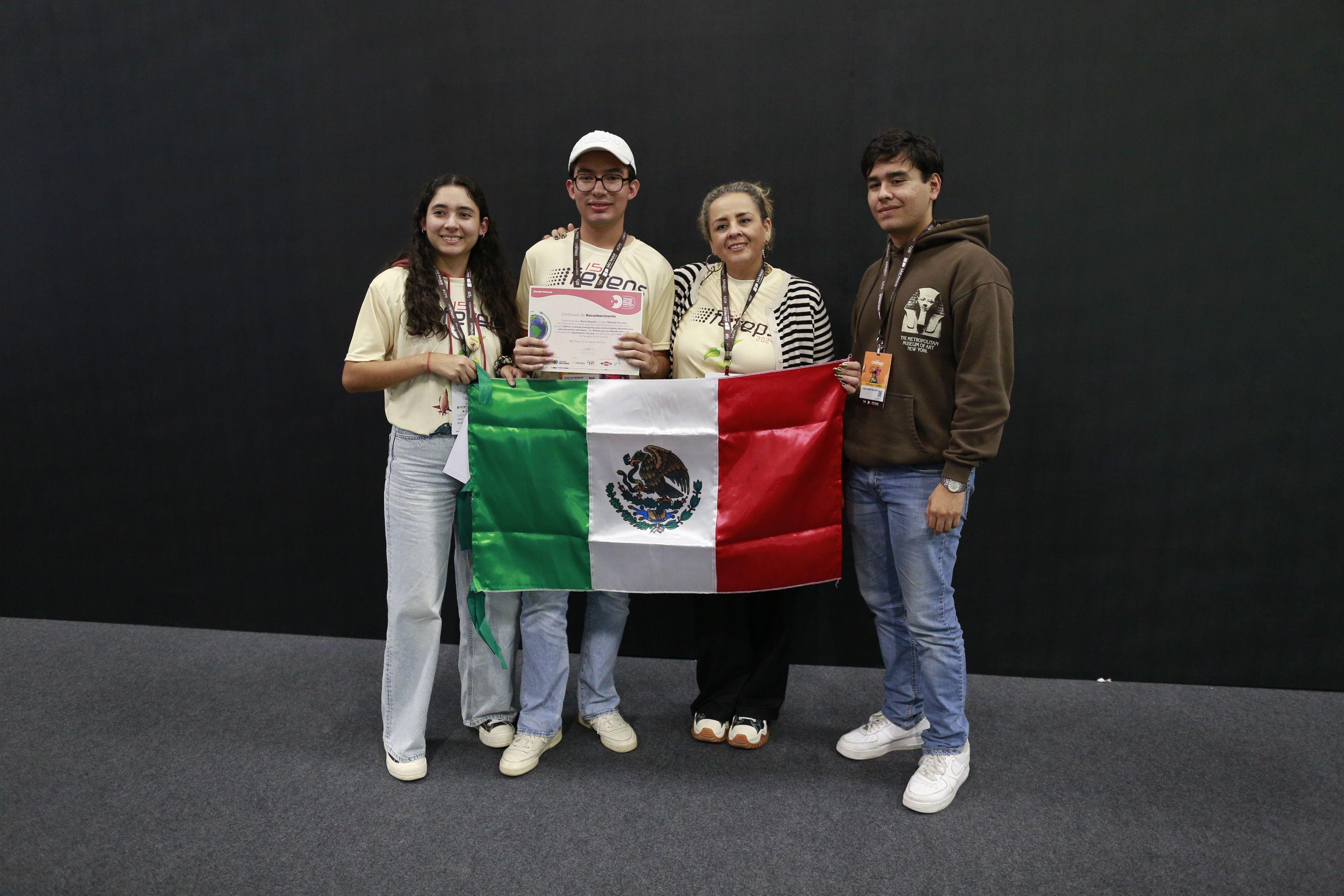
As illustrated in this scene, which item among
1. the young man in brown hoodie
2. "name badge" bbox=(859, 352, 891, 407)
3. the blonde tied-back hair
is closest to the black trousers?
the young man in brown hoodie

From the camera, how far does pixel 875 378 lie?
199 centimetres

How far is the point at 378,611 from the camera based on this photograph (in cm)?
309

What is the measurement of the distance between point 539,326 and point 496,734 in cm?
123

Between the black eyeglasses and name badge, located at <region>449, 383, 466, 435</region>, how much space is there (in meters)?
0.63

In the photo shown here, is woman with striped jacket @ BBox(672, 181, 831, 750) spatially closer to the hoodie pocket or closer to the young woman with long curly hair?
the hoodie pocket

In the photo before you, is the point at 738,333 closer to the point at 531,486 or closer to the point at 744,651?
the point at 531,486

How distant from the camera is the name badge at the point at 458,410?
203 centimetres

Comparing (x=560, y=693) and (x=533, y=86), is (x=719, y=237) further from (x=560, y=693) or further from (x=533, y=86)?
(x=560, y=693)

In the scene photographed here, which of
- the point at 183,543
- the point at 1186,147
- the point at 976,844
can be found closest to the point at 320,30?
the point at 183,543

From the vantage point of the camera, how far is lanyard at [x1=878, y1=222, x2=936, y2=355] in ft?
6.48

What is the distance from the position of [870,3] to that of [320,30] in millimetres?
2021

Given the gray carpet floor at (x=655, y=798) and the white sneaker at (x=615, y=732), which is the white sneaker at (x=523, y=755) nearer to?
the gray carpet floor at (x=655, y=798)

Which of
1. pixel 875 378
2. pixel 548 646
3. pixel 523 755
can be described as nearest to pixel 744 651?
pixel 548 646

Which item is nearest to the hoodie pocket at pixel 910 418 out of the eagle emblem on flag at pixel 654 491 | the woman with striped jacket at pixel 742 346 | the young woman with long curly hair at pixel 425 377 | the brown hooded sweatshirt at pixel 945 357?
the brown hooded sweatshirt at pixel 945 357
